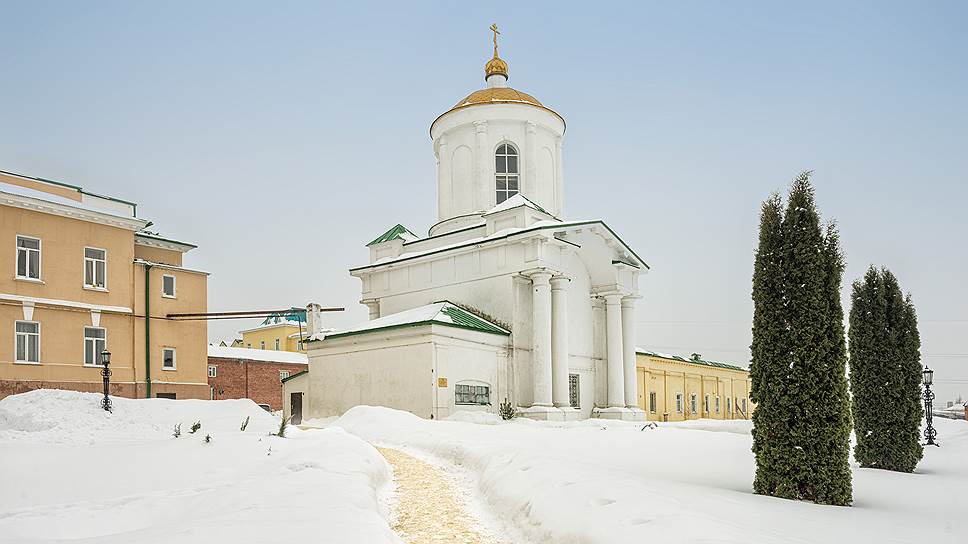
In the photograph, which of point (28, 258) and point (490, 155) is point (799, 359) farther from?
point (490, 155)

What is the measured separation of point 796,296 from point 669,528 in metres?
5.95

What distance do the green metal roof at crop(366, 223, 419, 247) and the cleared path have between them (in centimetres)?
2222

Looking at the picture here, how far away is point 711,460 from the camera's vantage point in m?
14.9

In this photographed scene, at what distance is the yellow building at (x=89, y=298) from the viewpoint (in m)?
23.3

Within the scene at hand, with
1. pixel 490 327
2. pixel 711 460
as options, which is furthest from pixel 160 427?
pixel 490 327

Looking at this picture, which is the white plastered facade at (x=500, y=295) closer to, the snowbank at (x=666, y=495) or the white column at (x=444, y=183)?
the white column at (x=444, y=183)

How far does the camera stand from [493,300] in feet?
101

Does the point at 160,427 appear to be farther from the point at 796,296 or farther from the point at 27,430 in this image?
the point at 796,296

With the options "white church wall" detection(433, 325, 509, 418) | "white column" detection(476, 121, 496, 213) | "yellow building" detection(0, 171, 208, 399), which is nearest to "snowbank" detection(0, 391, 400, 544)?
"yellow building" detection(0, 171, 208, 399)

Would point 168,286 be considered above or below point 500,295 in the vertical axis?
above

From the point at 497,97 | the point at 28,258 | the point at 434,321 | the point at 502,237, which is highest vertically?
the point at 497,97

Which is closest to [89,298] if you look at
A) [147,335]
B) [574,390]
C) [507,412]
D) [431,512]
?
[147,335]

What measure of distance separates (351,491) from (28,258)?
64.8ft

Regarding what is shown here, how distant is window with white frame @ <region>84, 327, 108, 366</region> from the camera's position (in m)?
25.1
